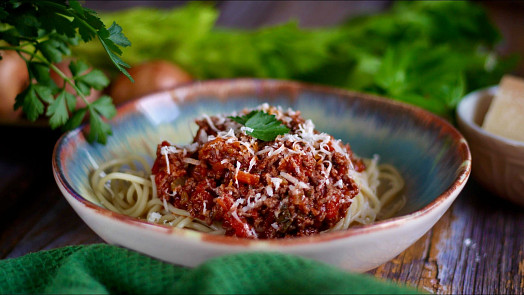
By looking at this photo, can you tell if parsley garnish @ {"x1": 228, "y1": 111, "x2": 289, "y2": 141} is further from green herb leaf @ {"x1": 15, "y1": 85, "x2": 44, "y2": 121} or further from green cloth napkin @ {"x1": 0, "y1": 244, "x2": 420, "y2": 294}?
green herb leaf @ {"x1": 15, "y1": 85, "x2": 44, "y2": 121}

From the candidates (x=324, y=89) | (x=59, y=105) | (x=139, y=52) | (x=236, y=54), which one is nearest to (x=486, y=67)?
(x=324, y=89)

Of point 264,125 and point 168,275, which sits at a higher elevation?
point 264,125

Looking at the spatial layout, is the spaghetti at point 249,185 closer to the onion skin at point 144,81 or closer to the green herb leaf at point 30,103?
the green herb leaf at point 30,103

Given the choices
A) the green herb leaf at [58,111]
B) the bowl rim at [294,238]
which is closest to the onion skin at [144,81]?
the bowl rim at [294,238]

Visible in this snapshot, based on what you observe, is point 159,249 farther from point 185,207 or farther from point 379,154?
point 379,154

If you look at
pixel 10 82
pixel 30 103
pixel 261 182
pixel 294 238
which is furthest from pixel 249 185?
pixel 10 82

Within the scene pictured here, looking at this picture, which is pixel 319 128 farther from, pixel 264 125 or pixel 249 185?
pixel 249 185

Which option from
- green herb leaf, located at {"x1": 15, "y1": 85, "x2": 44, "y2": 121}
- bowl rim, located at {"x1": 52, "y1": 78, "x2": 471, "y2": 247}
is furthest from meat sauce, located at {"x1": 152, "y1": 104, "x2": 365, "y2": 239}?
green herb leaf, located at {"x1": 15, "y1": 85, "x2": 44, "y2": 121}
